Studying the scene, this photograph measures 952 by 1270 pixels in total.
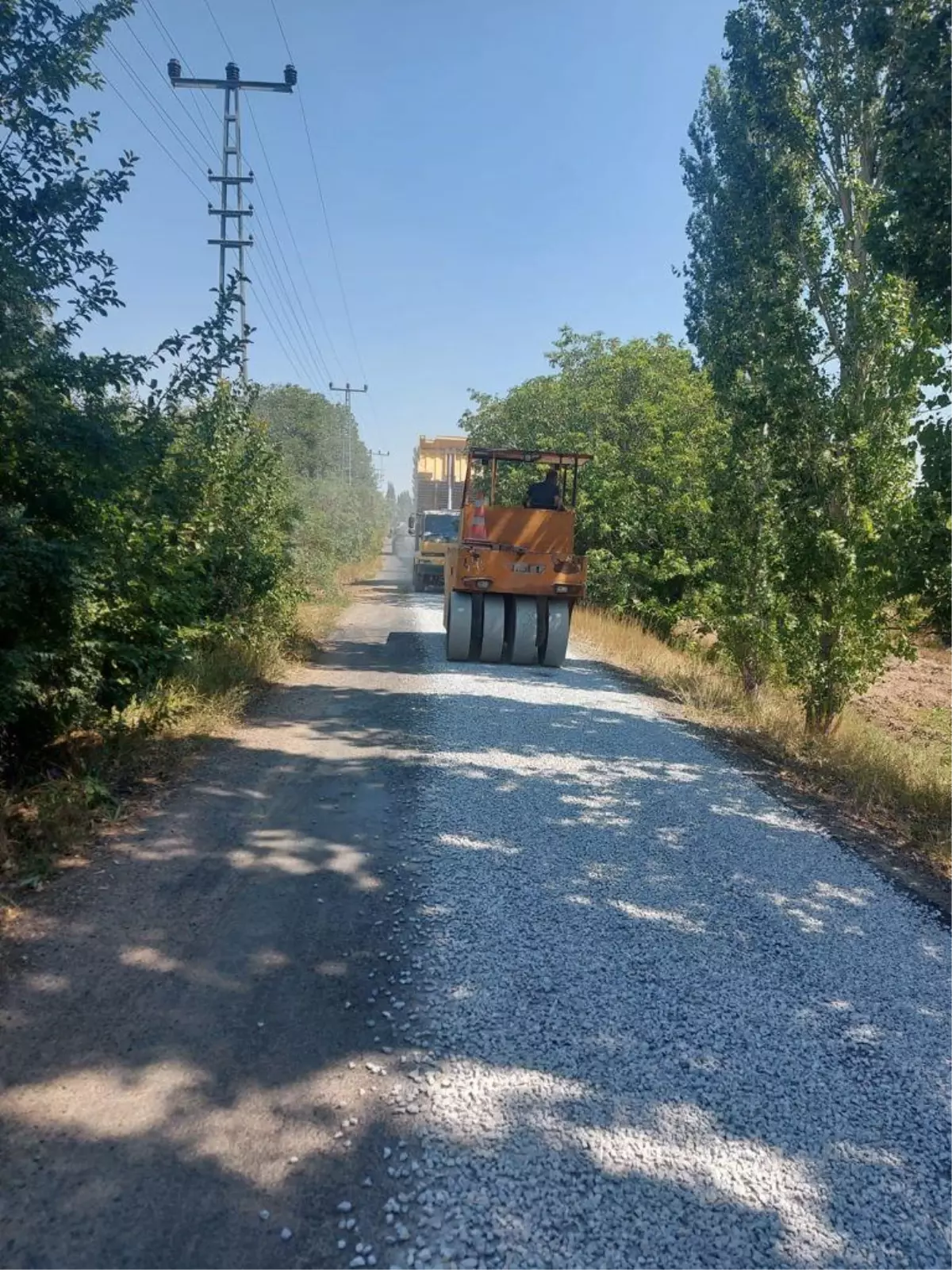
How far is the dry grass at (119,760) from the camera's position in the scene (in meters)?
4.78

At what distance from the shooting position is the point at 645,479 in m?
18.2

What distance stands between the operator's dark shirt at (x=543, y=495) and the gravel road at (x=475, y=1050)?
7.57m

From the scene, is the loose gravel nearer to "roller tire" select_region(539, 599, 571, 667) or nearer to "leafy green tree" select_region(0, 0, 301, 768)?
"leafy green tree" select_region(0, 0, 301, 768)

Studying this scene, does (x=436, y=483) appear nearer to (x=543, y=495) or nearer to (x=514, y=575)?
(x=543, y=495)

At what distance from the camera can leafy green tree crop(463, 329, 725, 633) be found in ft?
52.4

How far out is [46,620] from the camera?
518cm

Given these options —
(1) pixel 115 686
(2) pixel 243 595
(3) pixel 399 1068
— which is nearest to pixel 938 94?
(3) pixel 399 1068

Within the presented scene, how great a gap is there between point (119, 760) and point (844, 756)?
6.46 m

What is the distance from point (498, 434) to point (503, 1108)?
25.3 m

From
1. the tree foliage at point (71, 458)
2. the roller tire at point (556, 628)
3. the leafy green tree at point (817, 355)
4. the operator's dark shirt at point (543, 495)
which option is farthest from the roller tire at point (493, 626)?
Answer: the tree foliage at point (71, 458)

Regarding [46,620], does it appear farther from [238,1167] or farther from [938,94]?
[938,94]

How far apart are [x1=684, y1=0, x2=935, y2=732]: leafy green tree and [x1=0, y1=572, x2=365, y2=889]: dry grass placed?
6.18 metres

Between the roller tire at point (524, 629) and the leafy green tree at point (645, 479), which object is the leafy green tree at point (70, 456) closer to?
the roller tire at point (524, 629)

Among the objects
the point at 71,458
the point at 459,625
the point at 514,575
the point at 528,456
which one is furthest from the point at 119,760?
the point at 528,456
